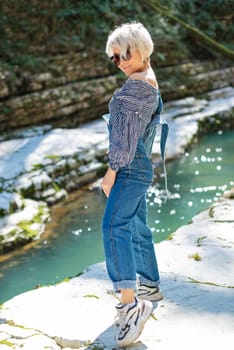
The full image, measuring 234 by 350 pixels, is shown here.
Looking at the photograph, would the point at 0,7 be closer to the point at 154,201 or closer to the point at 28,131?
the point at 28,131

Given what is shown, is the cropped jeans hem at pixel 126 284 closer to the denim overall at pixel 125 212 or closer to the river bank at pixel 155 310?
the denim overall at pixel 125 212

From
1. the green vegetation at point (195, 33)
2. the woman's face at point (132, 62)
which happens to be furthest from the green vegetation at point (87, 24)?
the woman's face at point (132, 62)

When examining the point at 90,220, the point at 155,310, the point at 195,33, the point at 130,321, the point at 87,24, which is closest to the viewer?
the point at 130,321

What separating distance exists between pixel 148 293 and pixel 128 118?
957 mm

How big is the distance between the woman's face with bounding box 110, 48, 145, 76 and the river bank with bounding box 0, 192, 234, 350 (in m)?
1.14

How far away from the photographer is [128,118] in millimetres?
2367

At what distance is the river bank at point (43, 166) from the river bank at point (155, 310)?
2.03m

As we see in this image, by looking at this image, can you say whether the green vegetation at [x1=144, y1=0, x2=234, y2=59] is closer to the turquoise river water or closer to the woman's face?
the turquoise river water

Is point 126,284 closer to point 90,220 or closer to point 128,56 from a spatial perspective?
point 128,56

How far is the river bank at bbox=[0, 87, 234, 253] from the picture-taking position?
541cm

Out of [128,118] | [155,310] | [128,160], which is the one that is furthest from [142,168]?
[155,310]

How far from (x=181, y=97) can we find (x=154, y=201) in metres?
5.08

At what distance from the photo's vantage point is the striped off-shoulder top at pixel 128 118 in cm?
237

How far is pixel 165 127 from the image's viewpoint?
2.68 m
